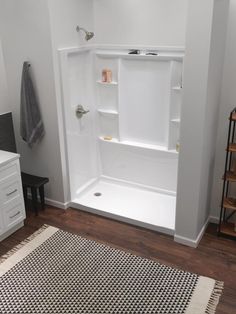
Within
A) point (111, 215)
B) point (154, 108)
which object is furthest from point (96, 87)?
point (111, 215)

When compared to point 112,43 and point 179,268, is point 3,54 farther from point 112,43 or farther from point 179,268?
point 179,268

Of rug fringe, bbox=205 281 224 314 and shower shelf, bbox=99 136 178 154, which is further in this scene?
shower shelf, bbox=99 136 178 154

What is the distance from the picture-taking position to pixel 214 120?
2.88 meters

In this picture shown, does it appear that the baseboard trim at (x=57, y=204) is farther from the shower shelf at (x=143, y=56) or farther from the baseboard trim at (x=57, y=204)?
the shower shelf at (x=143, y=56)

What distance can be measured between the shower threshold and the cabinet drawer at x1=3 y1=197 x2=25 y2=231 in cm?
63

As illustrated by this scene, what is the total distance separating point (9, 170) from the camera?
9.87ft

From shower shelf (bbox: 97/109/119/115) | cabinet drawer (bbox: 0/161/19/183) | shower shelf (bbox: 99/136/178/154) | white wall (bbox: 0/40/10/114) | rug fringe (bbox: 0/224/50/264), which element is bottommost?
rug fringe (bbox: 0/224/50/264)

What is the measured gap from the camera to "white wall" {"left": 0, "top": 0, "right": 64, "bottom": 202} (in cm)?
302

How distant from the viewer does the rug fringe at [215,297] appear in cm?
232

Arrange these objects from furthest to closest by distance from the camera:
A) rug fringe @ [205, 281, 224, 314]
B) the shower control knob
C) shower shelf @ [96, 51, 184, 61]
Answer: the shower control knob
shower shelf @ [96, 51, 184, 61]
rug fringe @ [205, 281, 224, 314]

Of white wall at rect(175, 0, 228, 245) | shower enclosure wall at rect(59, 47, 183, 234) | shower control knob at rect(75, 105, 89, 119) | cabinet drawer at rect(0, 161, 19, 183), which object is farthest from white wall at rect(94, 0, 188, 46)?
cabinet drawer at rect(0, 161, 19, 183)

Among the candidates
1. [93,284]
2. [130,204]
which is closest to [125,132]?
[130,204]

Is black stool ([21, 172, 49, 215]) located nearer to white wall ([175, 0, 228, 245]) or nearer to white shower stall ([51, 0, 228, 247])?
white shower stall ([51, 0, 228, 247])

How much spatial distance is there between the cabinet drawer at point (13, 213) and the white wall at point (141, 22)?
1916 mm
